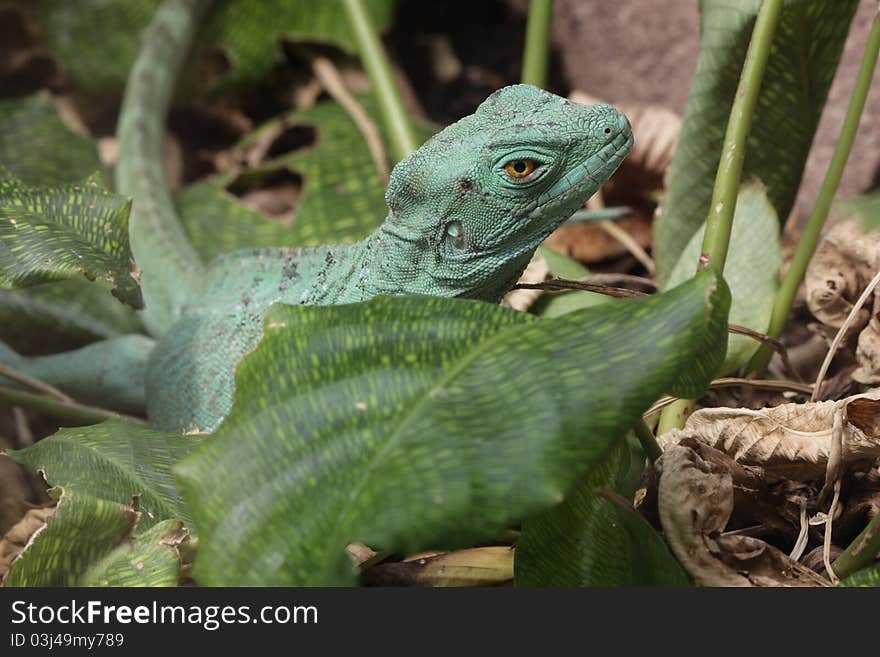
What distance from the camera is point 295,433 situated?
4.88ft

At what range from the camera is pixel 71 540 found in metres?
1.81

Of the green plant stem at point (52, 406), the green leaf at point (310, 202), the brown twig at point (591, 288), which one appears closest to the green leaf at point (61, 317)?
the green leaf at point (310, 202)

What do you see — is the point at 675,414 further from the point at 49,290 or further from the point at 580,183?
the point at 49,290

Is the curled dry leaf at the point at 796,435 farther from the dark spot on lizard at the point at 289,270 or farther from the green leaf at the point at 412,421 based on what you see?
the dark spot on lizard at the point at 289,270

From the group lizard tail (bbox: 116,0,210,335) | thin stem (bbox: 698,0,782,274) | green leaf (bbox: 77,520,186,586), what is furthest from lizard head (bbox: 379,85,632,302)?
lizard tail (bbox: 116,0,210,335)

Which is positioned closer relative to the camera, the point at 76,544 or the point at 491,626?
the point at 491,626

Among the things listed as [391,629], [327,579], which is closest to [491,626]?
[391,629]

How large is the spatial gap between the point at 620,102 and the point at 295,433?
11.8ft

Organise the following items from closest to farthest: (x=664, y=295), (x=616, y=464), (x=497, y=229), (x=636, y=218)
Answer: (x=664, y=295)
(x=616, y=464)
(x=497, y=229)
(x=636, y=218)

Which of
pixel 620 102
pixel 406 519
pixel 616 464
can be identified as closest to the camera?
pixel 406 519

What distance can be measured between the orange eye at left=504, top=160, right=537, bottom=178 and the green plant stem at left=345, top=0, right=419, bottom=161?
135cm

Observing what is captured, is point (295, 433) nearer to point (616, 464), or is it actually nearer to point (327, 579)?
point (327, 579)

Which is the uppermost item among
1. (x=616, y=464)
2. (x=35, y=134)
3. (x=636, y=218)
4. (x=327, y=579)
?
(x=35, y=134)

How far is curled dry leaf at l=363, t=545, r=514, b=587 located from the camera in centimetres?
206
